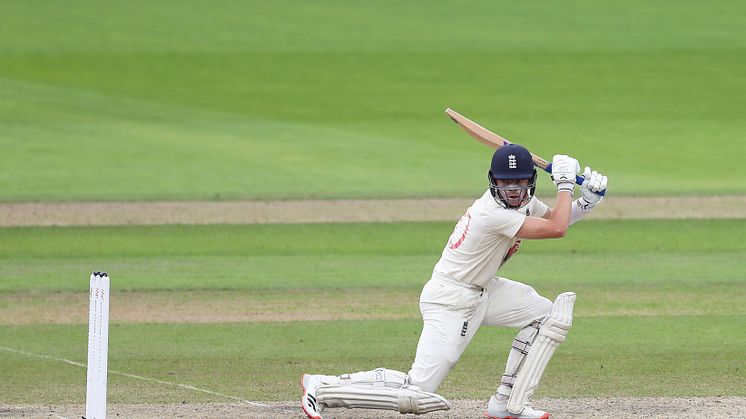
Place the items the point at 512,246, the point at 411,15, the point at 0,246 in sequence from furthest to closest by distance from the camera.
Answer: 1. the point at 411,15
2. the point at 0,246
3. the point at 512,246

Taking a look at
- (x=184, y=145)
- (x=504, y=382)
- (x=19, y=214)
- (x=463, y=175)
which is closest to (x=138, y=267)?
(x=19, y=214)

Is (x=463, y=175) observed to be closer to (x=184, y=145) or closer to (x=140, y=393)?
(x=184, y=145)

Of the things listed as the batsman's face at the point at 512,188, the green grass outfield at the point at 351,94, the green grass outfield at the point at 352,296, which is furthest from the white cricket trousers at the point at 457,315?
the green grass outfield at the point at 351,94

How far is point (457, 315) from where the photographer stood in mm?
7996

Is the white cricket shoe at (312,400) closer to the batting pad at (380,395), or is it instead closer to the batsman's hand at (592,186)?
the batting pad at (380,395)

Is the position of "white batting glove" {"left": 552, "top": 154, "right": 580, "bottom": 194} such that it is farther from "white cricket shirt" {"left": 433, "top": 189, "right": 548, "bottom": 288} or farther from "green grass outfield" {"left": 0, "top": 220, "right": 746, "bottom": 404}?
"green grass outfield" {"left": 0, "top": 220, "right": 746, "bottom": 404}

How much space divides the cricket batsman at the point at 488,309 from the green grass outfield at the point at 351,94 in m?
13.0

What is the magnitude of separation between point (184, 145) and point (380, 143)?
13.7 feet

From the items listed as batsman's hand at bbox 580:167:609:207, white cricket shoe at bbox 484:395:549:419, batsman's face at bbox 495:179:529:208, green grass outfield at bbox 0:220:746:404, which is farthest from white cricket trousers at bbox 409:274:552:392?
green grass outfield at bbox 0:220:746:404

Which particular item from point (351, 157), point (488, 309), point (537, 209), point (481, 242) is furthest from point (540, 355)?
point (351, 157)

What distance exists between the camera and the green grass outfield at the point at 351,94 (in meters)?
24.0

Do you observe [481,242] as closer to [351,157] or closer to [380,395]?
[380,395]

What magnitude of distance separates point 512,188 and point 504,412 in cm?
143

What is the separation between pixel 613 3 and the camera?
44.4 m
